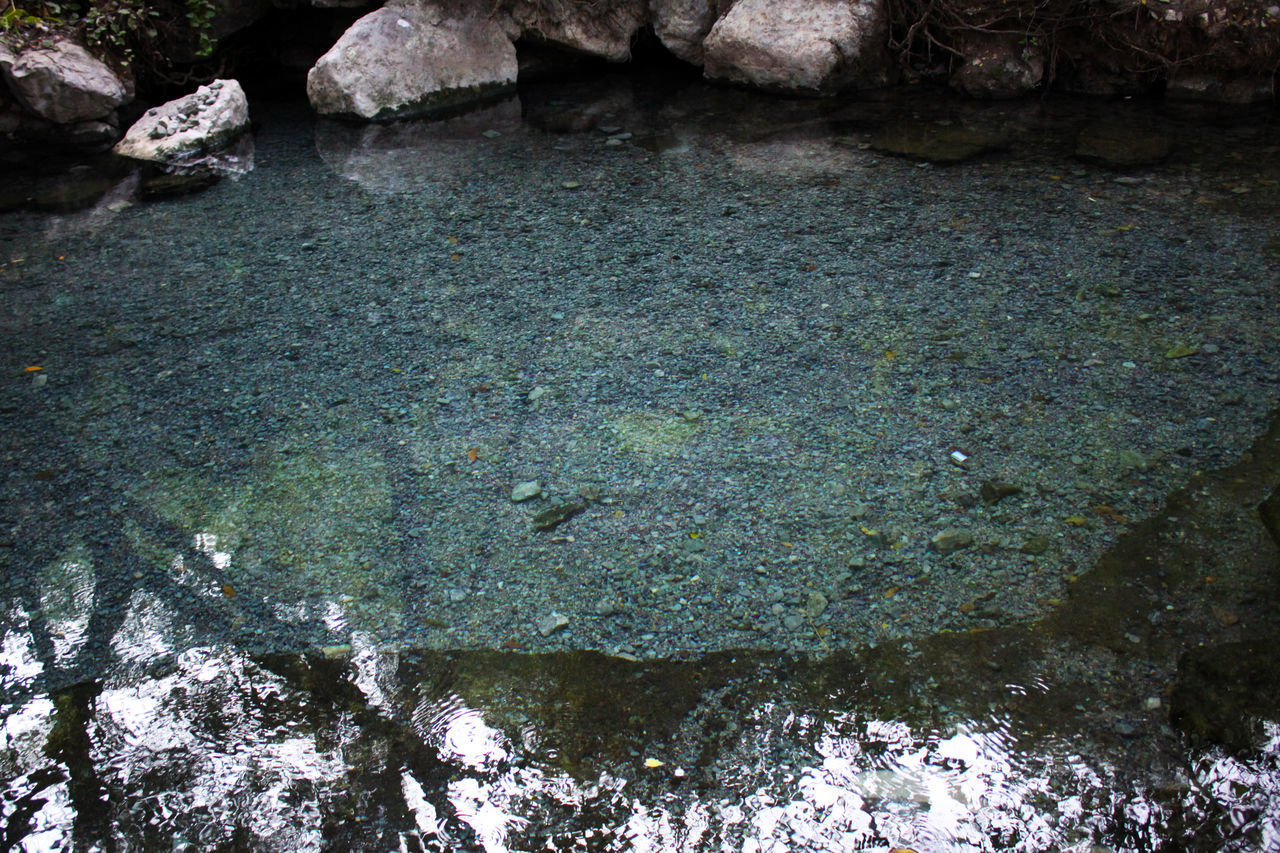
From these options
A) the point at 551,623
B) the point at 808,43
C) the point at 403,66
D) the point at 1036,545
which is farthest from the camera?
the point at 403,66

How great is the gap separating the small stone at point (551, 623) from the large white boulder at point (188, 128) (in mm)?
4139

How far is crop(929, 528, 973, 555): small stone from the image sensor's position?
2.27 meters

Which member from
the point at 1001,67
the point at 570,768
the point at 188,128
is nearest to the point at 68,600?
the point at 570,768

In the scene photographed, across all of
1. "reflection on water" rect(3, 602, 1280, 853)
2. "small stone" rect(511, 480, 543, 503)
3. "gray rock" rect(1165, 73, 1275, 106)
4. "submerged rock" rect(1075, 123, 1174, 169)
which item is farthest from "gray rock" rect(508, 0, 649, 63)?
"reflection on water" rect(3, 602, 1280, 853)

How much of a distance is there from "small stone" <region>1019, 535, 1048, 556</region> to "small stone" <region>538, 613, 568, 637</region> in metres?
1.12

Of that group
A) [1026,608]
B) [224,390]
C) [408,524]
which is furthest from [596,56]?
[1026,608]

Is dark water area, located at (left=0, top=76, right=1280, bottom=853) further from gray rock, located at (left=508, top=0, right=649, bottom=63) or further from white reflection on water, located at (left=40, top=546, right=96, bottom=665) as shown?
gray rock, located at (left=508, top=0, right=649, bottom=63)

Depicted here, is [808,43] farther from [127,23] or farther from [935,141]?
[127,23]

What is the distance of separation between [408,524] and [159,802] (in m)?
0.86

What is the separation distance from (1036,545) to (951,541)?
0.20 meters

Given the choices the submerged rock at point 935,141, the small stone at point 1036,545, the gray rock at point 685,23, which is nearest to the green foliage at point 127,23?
the gray rock at point 685,23

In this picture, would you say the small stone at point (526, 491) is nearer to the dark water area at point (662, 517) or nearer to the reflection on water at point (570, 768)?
the dark water area at point (662, 517)

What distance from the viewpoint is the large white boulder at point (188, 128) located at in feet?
16.8

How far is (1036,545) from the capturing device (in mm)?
2266
